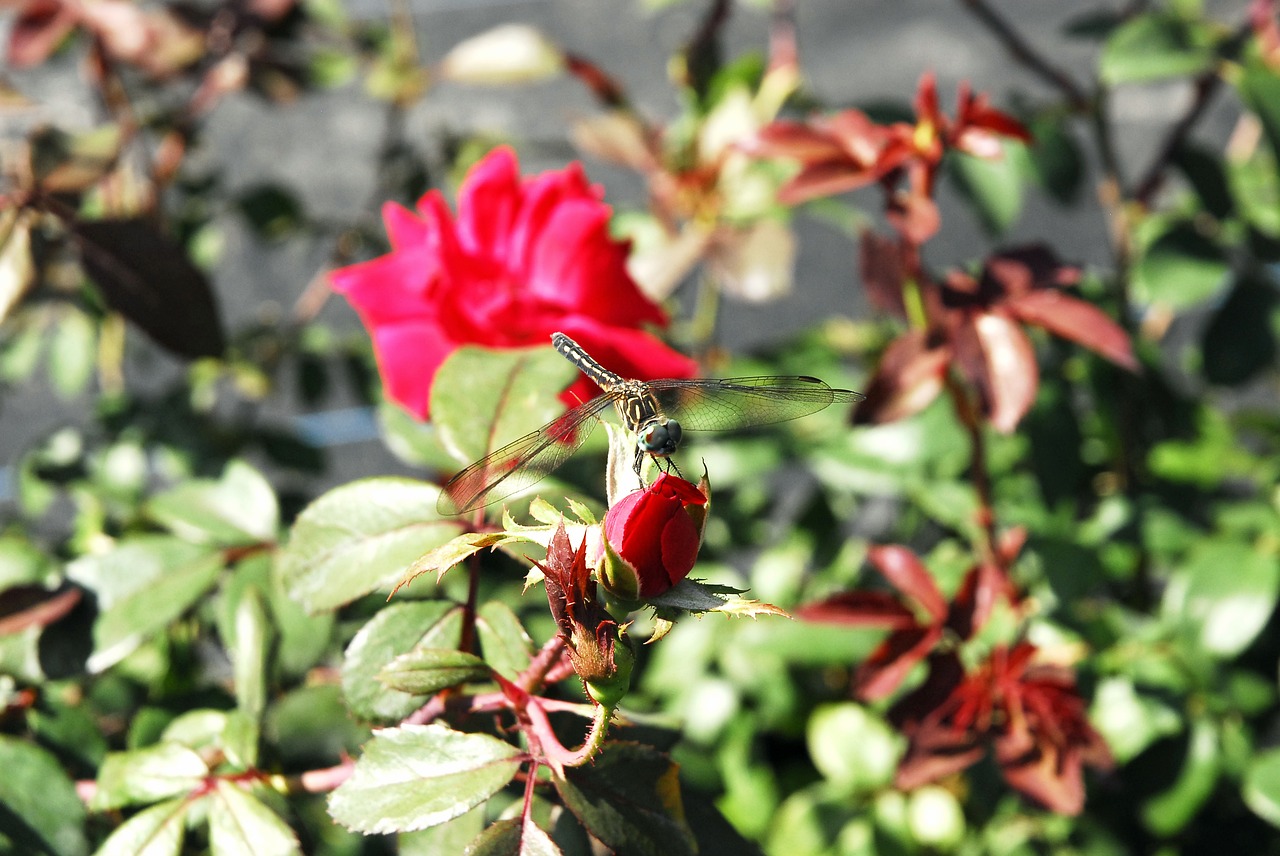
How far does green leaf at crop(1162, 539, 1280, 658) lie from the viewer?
80 cm

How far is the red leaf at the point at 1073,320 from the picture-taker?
64 centimetres

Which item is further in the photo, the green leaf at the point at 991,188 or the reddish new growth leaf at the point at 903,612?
the green leaf at the point at 991,188

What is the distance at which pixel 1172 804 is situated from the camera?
86 cm

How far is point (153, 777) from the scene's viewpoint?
49 cm

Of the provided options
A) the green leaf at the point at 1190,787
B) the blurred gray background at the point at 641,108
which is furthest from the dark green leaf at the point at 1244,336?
the blurred gray background at the point at 641,108

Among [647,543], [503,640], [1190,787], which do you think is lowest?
[1190,787]

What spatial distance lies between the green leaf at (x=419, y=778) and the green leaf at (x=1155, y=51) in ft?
2.27

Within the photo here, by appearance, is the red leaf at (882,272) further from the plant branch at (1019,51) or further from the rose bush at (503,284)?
the plant branch at (1019,51)

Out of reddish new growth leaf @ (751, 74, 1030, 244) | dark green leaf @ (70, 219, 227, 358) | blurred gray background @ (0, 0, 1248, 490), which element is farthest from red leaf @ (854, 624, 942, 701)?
blurred gray background @ (0, 0, 1248, 490)

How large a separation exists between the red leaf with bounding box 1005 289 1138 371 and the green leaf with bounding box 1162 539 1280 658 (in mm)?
250

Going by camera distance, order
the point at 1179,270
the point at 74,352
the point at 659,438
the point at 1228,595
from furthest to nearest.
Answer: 1. the point at 74,352
2. the point at 1179,270
3. the point at 1228,595
4. the point at 659,438

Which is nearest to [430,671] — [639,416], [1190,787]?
[639,416]

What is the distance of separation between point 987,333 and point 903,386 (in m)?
0.06

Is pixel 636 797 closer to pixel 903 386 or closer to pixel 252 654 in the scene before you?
pixel 252 654
